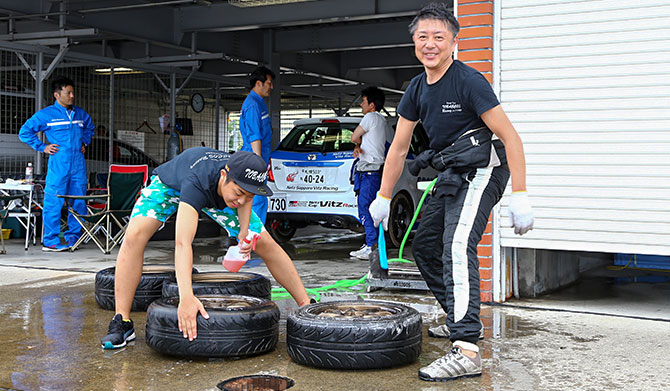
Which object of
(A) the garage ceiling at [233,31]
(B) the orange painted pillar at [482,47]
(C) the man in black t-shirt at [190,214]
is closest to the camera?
(C) the man in black t-shirt at [190,214]

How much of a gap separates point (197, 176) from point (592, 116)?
2.93 metres

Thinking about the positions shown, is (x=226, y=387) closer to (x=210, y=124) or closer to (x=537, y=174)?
(x=537, y=174)

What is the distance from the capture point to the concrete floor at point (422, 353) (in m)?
3.52

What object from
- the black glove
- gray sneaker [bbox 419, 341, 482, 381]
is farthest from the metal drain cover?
the black glove

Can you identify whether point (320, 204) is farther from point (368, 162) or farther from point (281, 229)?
point (281, 229)

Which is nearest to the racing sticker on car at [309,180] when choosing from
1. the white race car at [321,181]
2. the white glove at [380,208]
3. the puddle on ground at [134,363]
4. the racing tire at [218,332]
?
the white race car at [321,181]

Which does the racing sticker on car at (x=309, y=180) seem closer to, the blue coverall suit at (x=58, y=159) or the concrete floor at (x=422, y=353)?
the concrete floor at (x=422, y=353)

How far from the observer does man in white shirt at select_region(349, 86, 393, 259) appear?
8508 mm

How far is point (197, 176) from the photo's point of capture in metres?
3.93

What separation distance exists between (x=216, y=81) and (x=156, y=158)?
209 centimetres

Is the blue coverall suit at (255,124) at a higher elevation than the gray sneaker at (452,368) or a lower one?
higher

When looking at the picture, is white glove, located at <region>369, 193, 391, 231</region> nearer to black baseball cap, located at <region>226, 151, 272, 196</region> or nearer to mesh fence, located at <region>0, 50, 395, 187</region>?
black baseball cap, located at <region>226, 151, 272, 196</region>

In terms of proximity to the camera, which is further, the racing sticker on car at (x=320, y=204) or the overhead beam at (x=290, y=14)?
the overhead beam at (x=290, y=14)

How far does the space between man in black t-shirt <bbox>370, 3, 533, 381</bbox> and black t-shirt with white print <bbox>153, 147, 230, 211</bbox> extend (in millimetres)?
1124
